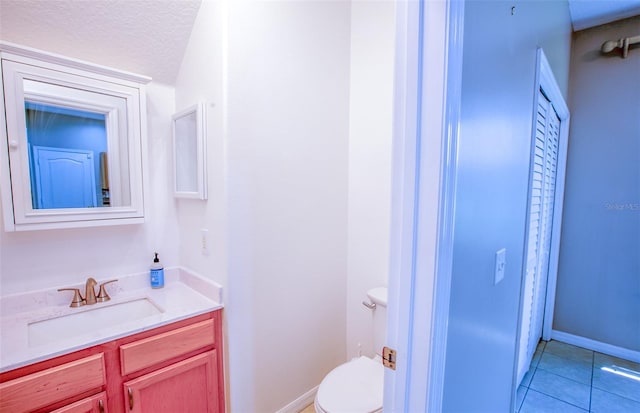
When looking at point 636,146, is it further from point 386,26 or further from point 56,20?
point 56,20

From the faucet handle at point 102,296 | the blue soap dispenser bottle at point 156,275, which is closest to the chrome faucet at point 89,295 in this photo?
the faucet handle at point 102,296

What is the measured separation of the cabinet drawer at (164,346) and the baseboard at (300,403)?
0.70 m

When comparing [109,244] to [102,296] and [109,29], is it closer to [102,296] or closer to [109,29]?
[102,296]

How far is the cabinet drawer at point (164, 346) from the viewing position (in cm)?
121

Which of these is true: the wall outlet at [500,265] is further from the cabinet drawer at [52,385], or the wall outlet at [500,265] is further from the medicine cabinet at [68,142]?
the medicine cabinet at [68,142]

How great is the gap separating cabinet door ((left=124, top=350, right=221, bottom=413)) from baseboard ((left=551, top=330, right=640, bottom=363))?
2921 millimetres

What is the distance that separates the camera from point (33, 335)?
50.1 inches

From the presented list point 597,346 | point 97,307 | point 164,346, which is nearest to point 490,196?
point 164,346

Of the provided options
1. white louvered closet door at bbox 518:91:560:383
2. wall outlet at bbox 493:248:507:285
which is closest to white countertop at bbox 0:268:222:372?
wall outlet at bbox 493:248:507:285

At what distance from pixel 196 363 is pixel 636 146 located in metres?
3.33

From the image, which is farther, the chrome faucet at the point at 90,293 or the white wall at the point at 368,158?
the white wall at the point at 368,158

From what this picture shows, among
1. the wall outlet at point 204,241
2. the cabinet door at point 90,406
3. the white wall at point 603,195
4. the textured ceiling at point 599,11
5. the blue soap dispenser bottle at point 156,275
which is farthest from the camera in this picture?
the white wall at point 603,195

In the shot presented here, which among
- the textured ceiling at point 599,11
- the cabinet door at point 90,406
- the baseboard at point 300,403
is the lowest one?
the baseboard at point 300,403

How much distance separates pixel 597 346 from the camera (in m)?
2.51
